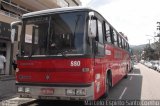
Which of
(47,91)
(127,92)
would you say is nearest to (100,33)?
(47,91)

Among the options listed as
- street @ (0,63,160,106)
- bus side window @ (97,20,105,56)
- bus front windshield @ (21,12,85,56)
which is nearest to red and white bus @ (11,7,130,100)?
bus front windshield @ (21,12,85,56)

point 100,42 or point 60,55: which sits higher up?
point 100,42

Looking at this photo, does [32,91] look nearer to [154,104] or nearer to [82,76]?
[82,76]

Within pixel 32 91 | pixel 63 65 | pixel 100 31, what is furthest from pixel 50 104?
pixel 100 31

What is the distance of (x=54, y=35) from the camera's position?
27.6 feet

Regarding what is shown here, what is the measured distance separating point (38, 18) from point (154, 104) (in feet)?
16.4

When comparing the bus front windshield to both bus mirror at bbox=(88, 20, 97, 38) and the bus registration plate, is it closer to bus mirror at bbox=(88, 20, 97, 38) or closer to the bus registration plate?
bus mirror at bbox=(88, 20, 97, 38)

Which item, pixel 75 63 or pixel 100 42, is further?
pixel 100 42

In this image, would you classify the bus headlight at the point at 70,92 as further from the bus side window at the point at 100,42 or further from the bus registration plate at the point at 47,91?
the bus side window at the point at 100,42

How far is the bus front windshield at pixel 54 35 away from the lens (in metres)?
8.10

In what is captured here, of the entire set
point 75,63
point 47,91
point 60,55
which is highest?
point 60,55

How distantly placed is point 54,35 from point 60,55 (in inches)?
27.1

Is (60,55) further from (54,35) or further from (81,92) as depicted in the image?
(81,92)

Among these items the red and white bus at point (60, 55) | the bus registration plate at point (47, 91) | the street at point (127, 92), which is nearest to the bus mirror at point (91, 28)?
the red and white bus at point (60, 55)
